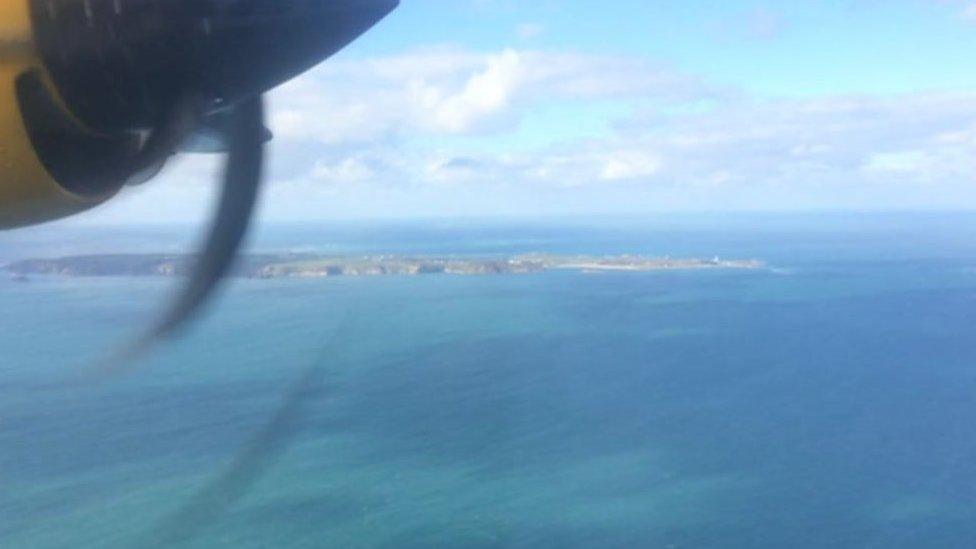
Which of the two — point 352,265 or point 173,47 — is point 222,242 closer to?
point 173,47

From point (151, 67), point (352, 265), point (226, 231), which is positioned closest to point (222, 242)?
point (226, 231)

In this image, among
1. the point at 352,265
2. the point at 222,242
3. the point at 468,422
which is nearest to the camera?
the point at 222,242

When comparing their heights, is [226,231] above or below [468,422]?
above

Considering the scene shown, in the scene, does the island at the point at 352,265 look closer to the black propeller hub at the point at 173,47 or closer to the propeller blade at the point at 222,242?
the propeller blade at the point at 222,242

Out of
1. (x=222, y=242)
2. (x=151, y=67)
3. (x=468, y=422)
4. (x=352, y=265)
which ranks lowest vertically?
(x=468, y=422)

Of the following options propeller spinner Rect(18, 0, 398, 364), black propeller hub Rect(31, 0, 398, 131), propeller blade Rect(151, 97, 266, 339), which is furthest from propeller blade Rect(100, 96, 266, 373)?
black propeller hub Rect(31, 0, 398, 131)

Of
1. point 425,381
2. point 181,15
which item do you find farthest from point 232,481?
point 425,381

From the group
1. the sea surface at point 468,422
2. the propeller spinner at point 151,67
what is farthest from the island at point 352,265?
the propeller spinner at point 151,67
